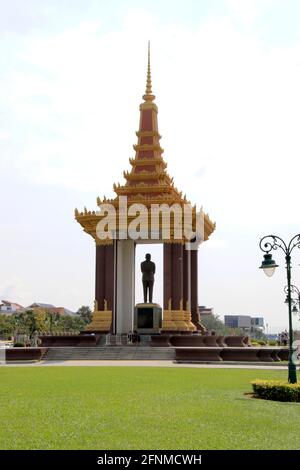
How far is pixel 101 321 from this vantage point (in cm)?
4850

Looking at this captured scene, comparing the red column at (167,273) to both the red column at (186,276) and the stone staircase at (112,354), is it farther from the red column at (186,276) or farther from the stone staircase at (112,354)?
the stone staircase at (112,354)

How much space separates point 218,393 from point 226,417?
4900 millimetres

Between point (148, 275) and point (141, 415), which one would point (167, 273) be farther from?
point (141, 415)

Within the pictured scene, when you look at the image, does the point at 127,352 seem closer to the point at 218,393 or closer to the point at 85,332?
the point at 85,332

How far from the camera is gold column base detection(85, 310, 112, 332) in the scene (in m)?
48.2

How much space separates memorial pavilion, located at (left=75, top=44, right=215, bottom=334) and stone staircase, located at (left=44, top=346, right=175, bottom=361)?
6619 mm

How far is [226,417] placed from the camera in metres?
14.3

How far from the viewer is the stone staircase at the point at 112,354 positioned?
39.1m

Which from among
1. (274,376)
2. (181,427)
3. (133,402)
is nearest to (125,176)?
(274,376)

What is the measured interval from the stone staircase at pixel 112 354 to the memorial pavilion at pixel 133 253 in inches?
261

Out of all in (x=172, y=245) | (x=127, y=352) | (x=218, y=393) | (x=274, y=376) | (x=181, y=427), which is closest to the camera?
(x=181, y=427)

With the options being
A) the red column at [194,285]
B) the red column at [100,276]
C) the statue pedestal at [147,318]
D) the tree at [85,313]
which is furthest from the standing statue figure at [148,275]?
the tree at [85,313]
